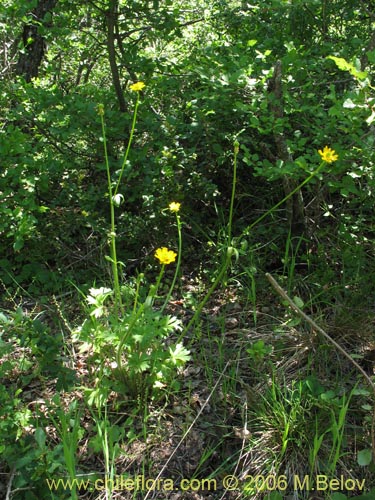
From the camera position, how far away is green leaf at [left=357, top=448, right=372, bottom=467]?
199 centimetres

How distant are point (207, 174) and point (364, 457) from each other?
2.03 m

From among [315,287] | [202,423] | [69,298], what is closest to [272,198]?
[315,287]

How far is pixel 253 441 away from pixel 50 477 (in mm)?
804

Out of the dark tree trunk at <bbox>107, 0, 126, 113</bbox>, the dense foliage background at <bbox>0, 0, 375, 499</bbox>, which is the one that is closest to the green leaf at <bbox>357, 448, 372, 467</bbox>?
the dense foliage background at <bbox>0, 0, 375, 499</bbox>

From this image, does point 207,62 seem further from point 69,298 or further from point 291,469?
point 291,469

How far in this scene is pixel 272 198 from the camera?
3.41 meters

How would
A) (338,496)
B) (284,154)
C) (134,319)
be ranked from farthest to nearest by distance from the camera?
1. (284,154)
2. (134,319)
3. (338,496)

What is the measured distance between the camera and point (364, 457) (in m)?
2.00

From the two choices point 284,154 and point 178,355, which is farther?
point 284,154

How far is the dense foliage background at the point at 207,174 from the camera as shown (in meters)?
2.72

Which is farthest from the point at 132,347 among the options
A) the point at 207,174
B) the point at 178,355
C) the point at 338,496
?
the point at 207,174

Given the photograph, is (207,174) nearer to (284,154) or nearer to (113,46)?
(284,154)

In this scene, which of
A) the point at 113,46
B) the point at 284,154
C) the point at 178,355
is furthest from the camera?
the point at 113,46

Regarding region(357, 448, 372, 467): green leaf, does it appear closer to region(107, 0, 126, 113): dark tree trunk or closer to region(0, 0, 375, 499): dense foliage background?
region(0, 0, 375, 499): dense foliage background
